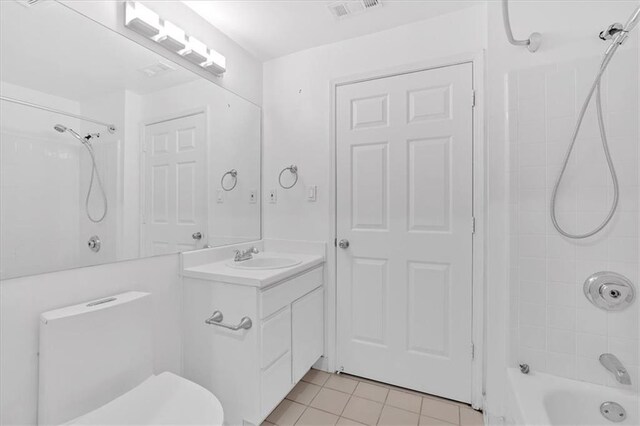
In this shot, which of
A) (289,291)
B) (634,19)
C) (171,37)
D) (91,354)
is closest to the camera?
(634,19)

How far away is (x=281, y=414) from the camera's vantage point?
165cm

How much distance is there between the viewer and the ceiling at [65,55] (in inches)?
40.5

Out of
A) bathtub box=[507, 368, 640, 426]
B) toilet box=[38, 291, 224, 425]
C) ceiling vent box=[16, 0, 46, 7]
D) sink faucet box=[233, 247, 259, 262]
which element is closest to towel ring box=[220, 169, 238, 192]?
sink faucet box=[233, 247, 259, 262]

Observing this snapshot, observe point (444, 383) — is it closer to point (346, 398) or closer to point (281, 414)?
point (346, 398)

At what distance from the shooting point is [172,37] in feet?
5.08

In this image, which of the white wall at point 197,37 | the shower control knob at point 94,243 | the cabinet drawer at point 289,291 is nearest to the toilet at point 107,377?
the shower control knob at point 94,243

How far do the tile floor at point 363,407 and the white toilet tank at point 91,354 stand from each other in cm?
83

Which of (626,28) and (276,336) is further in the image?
(276,336)

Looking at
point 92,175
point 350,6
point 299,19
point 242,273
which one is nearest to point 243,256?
point 242,273

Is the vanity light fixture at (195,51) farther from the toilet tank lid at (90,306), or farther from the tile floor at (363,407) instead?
the tile floor at (363,407)

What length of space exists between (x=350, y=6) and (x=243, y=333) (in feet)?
6.42

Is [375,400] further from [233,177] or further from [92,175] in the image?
[92,175]

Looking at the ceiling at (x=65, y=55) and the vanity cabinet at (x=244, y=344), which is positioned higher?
the ceiling at (x=65, y=55)

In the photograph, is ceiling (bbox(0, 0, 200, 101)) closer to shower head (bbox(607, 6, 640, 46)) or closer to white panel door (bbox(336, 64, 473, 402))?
white panel door (bbox(336, 64, 473, 402))
